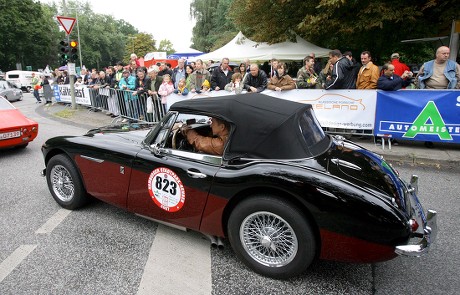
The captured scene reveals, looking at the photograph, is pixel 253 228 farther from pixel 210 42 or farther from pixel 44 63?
pixel 44 63

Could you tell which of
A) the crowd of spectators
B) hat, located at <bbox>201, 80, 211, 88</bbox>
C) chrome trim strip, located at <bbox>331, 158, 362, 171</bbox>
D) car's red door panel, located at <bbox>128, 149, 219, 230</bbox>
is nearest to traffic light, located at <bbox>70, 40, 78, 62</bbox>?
the crowd of spectators

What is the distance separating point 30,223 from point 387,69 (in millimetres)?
Answer: 6856

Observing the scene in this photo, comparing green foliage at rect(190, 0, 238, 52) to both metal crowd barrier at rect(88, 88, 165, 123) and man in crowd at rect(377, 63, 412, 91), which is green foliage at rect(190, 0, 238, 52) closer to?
metal crowd barrier at rect(88, 88, 165, 123)

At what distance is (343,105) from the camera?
7035 millimetres

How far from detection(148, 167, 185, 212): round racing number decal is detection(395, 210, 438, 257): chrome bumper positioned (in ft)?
6.08

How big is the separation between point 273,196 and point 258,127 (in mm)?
655

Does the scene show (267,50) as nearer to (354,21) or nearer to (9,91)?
(354,21)

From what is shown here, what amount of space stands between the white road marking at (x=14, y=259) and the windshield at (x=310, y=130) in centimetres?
293

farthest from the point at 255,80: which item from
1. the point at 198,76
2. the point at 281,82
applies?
the point at 198,76

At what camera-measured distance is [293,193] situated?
2.45m

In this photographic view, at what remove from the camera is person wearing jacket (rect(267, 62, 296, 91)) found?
24.9 ft

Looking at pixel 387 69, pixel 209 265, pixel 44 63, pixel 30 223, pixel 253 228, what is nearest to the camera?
pixel 253 228

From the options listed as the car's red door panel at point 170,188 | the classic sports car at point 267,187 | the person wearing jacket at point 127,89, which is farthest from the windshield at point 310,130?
the person wearing jacket at point 127,89

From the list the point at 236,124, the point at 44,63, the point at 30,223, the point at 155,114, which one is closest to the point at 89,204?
the point at 30,223
